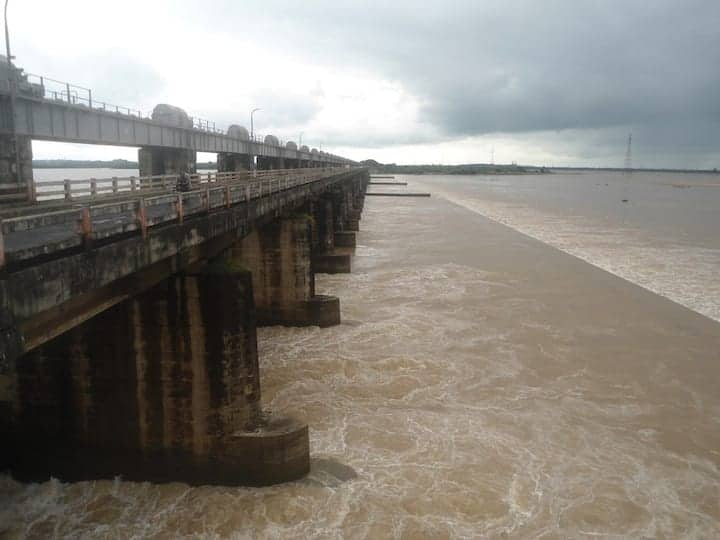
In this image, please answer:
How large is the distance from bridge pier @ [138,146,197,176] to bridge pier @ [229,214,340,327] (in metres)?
21.6

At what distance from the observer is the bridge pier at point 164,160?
42750 millimetres

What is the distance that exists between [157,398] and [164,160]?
119 ft

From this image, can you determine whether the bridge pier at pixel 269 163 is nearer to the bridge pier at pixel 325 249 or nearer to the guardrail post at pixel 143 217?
the bridge pier at pixel 325 249

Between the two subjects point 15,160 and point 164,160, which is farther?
point 164,160

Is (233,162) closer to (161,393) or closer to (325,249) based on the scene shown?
(325,249)

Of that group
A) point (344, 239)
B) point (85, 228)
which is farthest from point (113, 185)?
point (344, 239)

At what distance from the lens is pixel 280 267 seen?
24375mm

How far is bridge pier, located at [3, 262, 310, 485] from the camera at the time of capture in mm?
11586

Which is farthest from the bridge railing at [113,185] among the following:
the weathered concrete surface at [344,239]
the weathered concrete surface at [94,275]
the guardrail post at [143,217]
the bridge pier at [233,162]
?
the bridge pier at [233,162]

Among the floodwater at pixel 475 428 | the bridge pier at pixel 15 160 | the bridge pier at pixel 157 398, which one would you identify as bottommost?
the floodwater at pixel 475 428

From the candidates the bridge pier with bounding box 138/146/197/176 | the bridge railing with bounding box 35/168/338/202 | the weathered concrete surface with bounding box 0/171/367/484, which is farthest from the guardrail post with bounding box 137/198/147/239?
the bridge pier with bounding box 138/146/197/176

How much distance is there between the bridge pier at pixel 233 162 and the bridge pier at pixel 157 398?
5525cm

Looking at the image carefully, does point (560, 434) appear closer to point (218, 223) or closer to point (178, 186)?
point (218, 223)

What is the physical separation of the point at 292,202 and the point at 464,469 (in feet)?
57.7
